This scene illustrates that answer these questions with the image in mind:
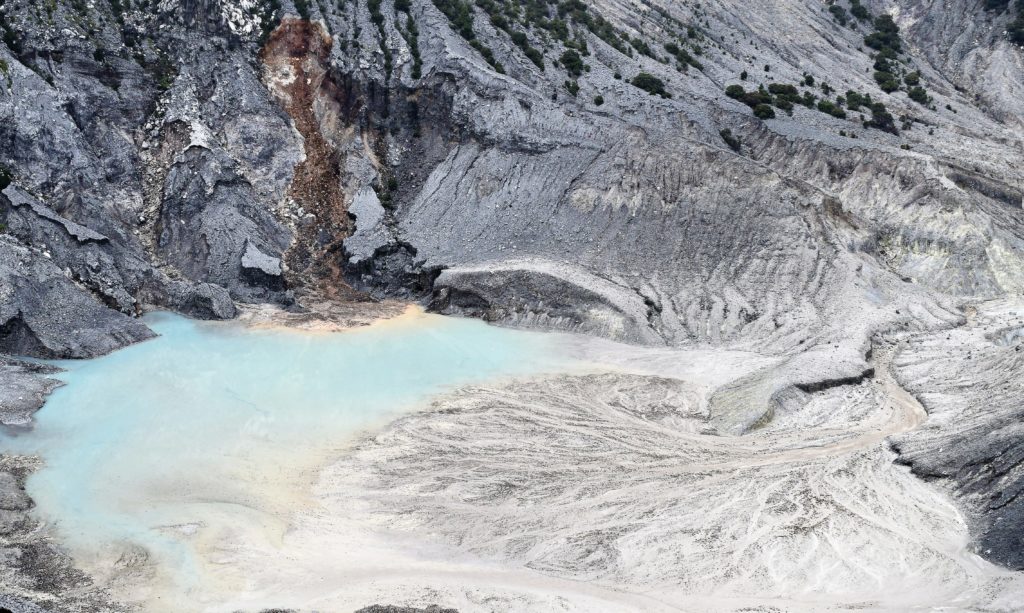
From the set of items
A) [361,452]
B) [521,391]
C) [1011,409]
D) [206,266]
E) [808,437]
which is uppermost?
[1011,409]

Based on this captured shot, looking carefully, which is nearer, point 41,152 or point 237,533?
point 237,533

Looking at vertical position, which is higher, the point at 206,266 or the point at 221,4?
the point at 221,4

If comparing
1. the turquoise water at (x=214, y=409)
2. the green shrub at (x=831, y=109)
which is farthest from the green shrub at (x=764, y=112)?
the turquoise water at (x=214, y=409)

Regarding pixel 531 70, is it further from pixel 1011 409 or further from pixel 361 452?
pixel 1011 409

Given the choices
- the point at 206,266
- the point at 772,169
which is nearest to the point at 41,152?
the point at 206,266

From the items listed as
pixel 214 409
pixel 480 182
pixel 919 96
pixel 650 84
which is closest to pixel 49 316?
pixel 214 409

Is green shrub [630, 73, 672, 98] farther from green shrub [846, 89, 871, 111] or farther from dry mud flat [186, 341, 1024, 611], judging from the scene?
dry mud flat [186, 341, 1024, 611]
